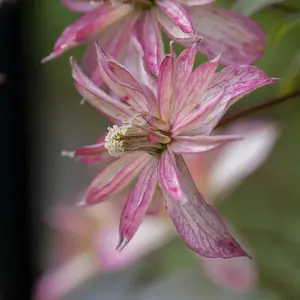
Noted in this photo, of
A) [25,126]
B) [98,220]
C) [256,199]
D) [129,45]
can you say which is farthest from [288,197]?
[25,126]

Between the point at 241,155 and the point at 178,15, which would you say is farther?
the point at 241,155

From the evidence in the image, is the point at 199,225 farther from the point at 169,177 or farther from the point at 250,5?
the point at 250,5

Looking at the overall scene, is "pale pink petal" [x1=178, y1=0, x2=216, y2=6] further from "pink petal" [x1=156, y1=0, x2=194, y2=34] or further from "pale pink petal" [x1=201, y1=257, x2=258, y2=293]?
"pale pink petal" [x1=201, y1=257, x2=258, y2=293]

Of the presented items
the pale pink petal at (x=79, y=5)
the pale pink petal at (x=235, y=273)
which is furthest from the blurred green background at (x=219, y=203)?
the pale pink petal at (x=79, y=5)

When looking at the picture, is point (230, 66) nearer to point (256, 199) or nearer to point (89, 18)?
point (89, 18)

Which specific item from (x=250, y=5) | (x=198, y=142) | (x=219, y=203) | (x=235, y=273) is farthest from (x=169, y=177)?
(x=219, y=203)

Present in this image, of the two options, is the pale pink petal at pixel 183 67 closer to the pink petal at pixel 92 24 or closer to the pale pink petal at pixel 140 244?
the pink petal at pixel 92 24
